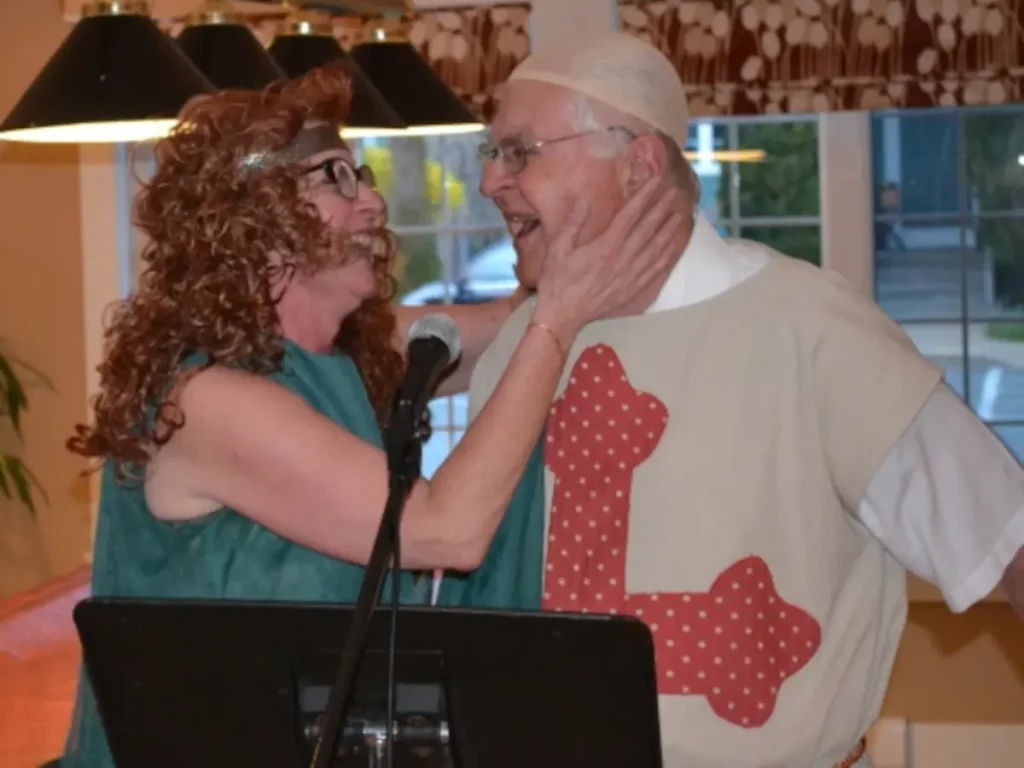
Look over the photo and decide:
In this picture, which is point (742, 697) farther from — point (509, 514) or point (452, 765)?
point (452, 765)

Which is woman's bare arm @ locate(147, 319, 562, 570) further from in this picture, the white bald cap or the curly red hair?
the white bald cap

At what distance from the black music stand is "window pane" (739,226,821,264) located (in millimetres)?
3369

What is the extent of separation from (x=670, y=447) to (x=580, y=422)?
133 mm

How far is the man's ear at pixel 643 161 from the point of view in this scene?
181 cm

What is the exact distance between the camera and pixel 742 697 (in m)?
1.68

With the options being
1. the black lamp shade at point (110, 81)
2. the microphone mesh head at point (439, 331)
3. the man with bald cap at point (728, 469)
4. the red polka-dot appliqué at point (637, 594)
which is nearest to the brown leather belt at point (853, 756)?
the man with bald cap at point (728, 469)

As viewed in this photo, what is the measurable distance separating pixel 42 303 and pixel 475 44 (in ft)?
4.89

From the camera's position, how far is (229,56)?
2600 millimetres

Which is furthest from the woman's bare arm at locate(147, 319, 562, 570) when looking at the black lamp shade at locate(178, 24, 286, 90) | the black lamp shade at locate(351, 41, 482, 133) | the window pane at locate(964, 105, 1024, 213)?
the window pane at locate(964, 105, 1024, 213)

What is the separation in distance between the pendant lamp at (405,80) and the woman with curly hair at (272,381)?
3.23 feet

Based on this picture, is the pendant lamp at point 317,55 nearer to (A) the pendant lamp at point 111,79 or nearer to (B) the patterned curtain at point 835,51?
(A) the pendant lamp at point 111,79

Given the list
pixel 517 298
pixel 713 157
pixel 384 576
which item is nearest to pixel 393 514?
pixel 384 576

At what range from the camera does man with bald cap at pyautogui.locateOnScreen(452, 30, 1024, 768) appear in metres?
1.64

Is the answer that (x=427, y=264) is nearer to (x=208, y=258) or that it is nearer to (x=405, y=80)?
(x=405, y=80)
